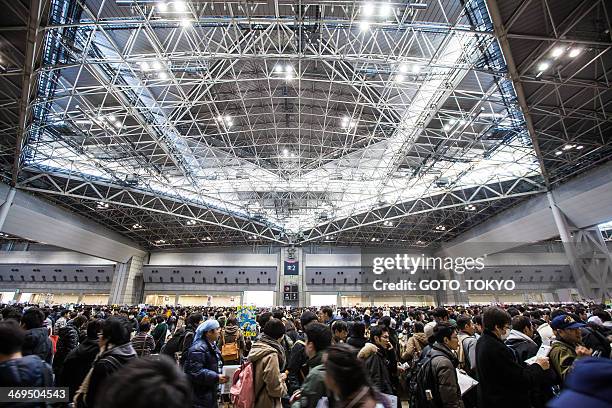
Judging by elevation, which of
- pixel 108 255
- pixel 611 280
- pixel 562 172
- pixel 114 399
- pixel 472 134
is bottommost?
pixel 114 399

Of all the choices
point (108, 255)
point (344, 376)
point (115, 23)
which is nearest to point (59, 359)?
point (344, 376)

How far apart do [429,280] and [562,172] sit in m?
23.8

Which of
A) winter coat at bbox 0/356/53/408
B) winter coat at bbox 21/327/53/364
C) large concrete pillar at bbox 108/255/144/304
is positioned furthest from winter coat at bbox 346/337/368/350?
large concrete pillar at bbox 108/255/144/304

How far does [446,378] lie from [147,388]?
3548 millimetres

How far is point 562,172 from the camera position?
18812 mm

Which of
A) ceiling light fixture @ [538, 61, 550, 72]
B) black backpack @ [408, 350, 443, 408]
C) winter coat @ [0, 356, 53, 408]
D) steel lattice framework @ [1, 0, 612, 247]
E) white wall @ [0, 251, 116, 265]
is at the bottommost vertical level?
black backpack @ [408, 350, 443, 408]

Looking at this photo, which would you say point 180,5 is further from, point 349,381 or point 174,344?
point 349,381

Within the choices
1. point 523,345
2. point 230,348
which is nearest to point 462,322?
point 523,345

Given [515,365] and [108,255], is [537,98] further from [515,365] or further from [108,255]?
[108,255]

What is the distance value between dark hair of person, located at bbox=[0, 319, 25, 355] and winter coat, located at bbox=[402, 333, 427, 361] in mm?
5734

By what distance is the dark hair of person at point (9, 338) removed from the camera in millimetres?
2506

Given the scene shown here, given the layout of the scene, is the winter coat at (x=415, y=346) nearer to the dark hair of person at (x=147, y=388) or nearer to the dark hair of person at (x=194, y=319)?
the dark hair of person at (x=194, y=319)

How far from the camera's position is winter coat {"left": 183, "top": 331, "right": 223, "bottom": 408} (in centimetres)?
386

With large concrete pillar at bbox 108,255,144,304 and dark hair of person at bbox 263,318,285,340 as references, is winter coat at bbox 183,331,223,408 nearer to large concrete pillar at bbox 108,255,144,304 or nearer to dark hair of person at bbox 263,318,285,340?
dark hair of person at bbox 263,318,285,340
